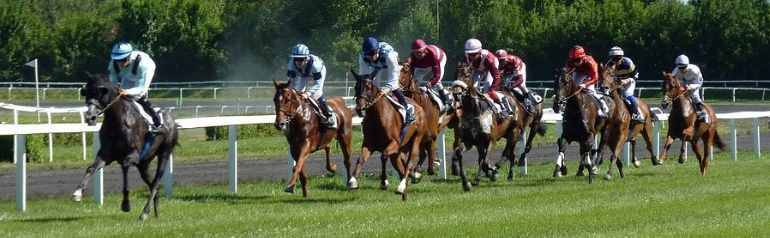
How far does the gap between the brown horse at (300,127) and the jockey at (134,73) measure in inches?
69.9

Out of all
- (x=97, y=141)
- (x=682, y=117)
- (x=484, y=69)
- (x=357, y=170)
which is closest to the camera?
(x=97, y=141)

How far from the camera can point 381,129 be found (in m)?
15.6

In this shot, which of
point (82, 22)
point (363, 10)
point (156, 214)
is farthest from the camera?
point (82, 22)

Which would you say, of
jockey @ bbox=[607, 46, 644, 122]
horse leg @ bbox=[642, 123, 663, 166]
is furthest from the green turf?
horse leg @ bbox=[642, 123, 663, 166]

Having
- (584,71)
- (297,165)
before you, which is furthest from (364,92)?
(584,71)

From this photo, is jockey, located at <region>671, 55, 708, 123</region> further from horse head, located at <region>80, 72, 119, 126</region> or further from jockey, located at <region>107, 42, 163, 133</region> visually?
horse head, located at <region>80, 72, 119, 126</region>

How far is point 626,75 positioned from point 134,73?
10.5 metres

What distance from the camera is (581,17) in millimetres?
62312

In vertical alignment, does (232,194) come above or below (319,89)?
below

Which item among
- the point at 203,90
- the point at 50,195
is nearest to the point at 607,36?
the point at 203,90

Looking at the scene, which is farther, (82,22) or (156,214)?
(82,22)

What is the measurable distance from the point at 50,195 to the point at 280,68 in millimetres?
49618

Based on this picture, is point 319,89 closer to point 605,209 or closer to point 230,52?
point 605,209

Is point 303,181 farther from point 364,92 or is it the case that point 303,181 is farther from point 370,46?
point 370,46
